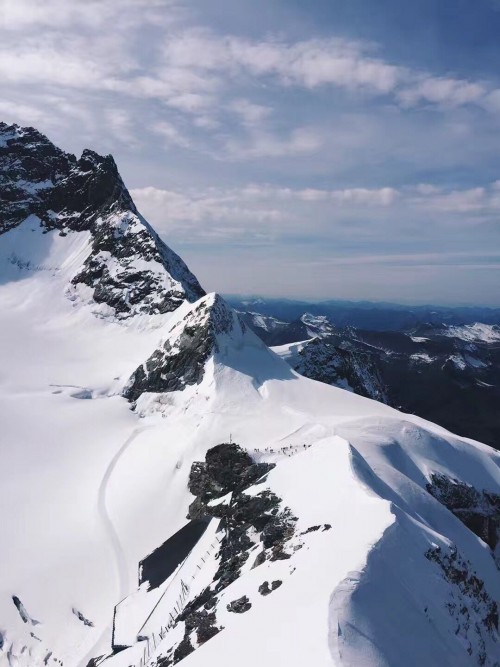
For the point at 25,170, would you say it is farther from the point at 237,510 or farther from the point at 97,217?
the point at 237,510

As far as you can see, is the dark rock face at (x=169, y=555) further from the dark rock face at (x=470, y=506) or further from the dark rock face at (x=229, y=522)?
the dark rock face at (x=470, y=506)

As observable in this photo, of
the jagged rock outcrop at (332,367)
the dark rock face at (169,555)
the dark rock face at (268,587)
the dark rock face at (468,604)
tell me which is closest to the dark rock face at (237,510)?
the dark rock face at (169,555)

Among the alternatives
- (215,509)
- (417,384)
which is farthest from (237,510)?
(417,384)

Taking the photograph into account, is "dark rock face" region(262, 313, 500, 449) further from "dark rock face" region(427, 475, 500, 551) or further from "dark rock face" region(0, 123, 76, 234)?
"dark rock face" region(0, 123, 76, 234)

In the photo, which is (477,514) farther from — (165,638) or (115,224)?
(115,224)

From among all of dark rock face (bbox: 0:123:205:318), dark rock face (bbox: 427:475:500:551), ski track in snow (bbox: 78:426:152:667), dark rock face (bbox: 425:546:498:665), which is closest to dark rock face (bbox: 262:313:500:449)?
dark rock face (bbox: 0:123:205:318)
